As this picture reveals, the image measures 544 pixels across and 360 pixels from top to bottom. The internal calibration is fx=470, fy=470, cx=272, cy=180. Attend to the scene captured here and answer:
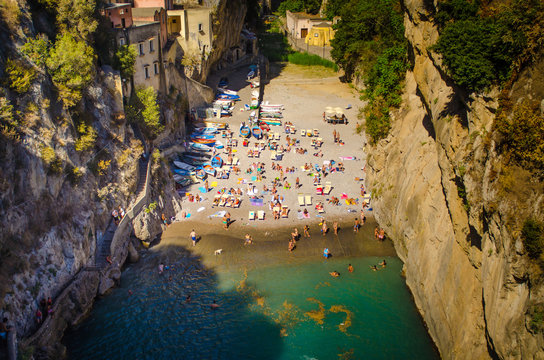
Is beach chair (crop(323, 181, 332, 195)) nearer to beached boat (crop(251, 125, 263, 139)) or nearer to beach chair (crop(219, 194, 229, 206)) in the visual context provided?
beach chair (crop(219, 194, 229, 206))

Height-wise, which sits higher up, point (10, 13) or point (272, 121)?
point (10, 13)

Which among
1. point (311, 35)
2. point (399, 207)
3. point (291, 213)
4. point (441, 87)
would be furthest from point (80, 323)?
point (311, 35)

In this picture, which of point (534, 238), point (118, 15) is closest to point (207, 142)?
point (118, 15)

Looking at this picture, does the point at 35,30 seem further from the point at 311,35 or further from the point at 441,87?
the point at 311,35

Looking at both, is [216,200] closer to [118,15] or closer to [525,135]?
[118,15]

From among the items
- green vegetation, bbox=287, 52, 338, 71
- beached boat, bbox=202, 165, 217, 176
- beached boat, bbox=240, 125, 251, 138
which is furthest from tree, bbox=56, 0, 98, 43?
green vegetation, bbox=287, 52, 338, 71

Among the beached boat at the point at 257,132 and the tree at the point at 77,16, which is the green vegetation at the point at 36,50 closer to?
the tree at the point at 77,16

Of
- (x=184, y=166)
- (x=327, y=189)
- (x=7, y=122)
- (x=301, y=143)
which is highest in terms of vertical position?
(x=7, y=122)
